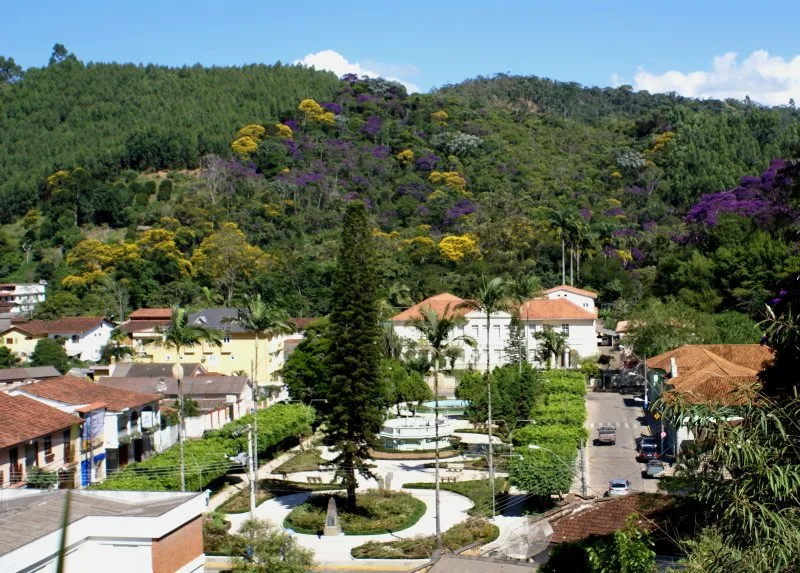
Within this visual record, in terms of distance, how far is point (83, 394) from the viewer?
1428 inches

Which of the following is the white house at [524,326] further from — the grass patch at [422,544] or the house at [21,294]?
the house at [21,294]

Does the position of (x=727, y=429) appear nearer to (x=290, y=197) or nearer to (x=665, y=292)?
(x=665, y=292)

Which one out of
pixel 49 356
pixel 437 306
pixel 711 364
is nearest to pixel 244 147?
pixel 437 306

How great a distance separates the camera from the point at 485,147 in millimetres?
116375

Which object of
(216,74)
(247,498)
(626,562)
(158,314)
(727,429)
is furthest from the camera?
(216,74)

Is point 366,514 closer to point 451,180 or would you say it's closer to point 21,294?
point 21,294

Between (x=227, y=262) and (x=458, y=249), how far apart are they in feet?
68.2

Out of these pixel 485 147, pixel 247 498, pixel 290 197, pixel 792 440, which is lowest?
pixel 247 498

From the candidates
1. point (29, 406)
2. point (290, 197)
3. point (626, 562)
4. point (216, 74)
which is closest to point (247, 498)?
point (29, 406)

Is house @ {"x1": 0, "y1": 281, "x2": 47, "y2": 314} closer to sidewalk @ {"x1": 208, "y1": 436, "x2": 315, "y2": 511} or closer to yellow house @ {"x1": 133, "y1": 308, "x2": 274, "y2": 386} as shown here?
yellow house @ {"x1": 133, "y1": 308, "x2": 274, "y2": 386}

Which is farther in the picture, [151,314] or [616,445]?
[151,314]

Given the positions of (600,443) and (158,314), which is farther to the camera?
(158,314)

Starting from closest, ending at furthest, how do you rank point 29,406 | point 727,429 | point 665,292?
1. point 727,429
2. point 29,406
3. point 665,292

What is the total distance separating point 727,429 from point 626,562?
2.94 metres
